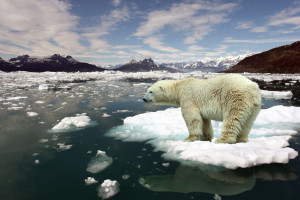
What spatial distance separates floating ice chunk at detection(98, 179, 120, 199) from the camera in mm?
3102

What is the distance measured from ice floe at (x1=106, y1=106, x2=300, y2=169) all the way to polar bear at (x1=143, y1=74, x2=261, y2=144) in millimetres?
332

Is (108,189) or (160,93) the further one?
(160,93)

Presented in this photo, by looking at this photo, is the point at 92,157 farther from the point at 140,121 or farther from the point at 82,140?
the point at 140,121

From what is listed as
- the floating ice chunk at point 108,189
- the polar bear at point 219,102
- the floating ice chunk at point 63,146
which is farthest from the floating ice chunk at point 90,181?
the polar bear at point 219,102

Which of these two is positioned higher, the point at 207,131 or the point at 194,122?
the point at 194,122

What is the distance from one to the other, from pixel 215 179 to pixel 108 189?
5.53 ft

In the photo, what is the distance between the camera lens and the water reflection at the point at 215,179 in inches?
123

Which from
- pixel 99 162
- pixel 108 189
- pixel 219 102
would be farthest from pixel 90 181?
pixel 219 102

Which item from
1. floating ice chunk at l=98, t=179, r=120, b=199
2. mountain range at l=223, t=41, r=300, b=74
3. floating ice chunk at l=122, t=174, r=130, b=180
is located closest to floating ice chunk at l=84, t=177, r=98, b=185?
floating ice chunk at l=98, t=179, r=120, b=199

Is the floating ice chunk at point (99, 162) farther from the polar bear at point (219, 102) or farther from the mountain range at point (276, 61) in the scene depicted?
the mountain range at point (276, 61)

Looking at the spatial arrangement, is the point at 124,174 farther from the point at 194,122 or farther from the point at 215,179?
the point at 194,122

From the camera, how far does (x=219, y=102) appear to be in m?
4.35

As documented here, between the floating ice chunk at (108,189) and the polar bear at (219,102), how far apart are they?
2.21 metres

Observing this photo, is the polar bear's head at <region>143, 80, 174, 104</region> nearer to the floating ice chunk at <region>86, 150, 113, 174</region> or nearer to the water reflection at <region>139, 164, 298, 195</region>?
the floating ice chunk at <region>86, 150, 113, 174</region>
